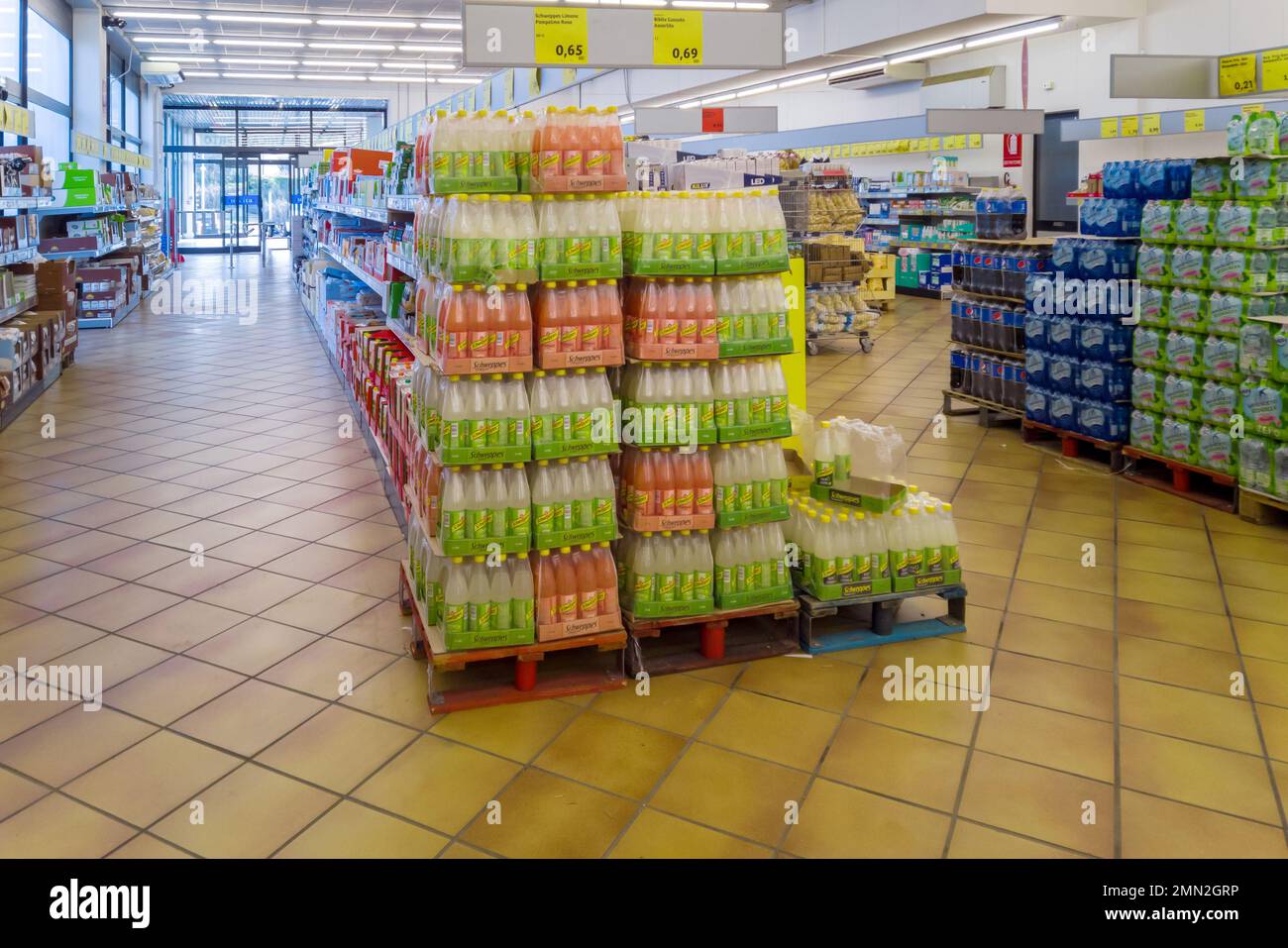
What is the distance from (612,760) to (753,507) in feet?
3.58

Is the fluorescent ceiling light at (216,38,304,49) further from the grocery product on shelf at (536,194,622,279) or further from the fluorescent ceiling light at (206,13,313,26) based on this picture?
the grocery product on shelf at (536,194,622,279)

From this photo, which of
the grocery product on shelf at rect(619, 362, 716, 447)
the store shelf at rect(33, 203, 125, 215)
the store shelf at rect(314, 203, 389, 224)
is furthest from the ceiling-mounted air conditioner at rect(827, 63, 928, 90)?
the grocery product on shelf at rect(619, 362, 716, 447)

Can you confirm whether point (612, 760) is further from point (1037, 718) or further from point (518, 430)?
point (1037, 718)

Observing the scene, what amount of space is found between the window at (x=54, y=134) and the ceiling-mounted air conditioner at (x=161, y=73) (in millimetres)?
3822

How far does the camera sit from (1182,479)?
18.7 feet

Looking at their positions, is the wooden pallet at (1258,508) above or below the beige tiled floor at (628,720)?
above

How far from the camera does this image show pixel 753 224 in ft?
11.7

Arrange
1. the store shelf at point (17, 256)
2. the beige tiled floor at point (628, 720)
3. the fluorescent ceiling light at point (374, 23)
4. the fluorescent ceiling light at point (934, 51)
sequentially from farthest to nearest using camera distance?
the fluorescent ceiling light at point (374, 23) → the fluorescent ceiling light at point (934, 51) → the store shelf at point (17, 256) → the beige tiled floor at point (628, 720)

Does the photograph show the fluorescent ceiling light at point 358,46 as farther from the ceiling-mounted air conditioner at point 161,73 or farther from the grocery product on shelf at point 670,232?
the grocery product on shelf at point 670,232

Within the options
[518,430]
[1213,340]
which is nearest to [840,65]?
[1213,340]

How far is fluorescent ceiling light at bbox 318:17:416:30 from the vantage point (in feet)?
52.5

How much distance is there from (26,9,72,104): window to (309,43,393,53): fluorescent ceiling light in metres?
A: 4.50

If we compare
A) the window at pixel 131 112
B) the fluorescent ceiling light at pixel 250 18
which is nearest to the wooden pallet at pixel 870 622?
the fluorescent ceiling light at pixel 250 18

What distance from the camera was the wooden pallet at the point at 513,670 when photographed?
3.33m
